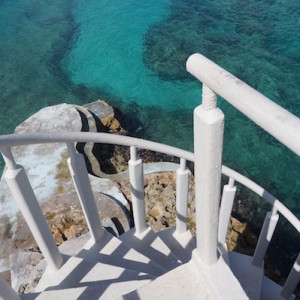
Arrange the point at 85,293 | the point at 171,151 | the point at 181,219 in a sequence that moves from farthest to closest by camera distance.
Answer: the point at 181,219 < the point at 171,151 < the point at 85,293

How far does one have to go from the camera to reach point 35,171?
454 cm

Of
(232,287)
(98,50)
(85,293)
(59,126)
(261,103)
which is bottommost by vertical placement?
(98,50)

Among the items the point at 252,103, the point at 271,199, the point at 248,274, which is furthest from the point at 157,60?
the point at 252,103

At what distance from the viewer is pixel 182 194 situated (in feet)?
7.34

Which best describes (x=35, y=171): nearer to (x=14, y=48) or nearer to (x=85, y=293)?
(x=85, y=293)

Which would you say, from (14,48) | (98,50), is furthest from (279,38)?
(14,48)

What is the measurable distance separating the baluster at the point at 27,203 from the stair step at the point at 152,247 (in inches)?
28.6

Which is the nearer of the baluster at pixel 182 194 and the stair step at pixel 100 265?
the stair step at pixel 100 265

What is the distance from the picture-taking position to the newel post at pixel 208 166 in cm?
98

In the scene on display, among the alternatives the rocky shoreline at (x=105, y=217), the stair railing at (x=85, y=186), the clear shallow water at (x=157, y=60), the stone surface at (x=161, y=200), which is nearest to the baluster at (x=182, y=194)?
the stair railing at (x=85, y=186)

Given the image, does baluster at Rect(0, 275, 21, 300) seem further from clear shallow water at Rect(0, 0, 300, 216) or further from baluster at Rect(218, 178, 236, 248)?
clear shallow water at Rect(0, 0, 300, 216)

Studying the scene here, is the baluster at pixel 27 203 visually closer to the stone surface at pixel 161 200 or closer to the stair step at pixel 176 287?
the stair step at pixel 176 287

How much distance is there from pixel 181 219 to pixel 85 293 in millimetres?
938

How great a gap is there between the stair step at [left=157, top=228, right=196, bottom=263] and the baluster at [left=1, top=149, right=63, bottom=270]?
1008mm
